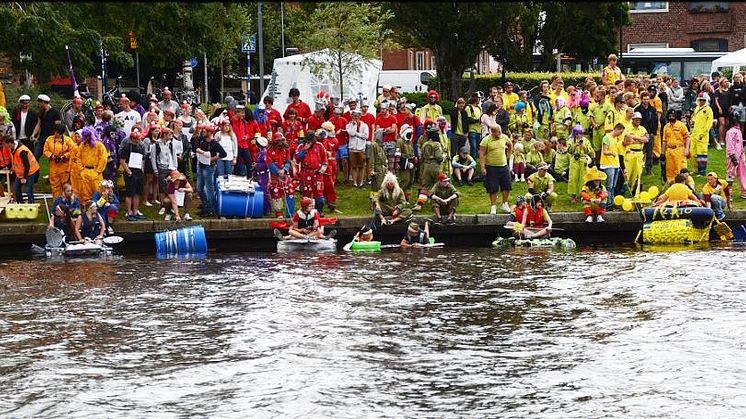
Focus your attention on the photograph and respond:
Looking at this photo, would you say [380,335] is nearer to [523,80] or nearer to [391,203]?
[391,203]

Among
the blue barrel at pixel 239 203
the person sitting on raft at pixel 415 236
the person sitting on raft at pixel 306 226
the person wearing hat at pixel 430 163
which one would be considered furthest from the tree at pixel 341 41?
the person sitting on raft at pixel 306 226

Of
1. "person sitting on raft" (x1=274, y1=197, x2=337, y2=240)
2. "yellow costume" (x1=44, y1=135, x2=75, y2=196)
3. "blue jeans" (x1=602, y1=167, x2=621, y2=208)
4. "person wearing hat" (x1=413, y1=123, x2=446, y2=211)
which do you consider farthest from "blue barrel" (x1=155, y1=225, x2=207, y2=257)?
"blue jeans" (x1=602, y1=167, x2=621, y2=208)

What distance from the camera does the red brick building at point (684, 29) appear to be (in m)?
56.3

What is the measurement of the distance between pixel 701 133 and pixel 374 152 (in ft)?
23.4

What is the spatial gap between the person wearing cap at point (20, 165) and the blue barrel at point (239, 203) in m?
3.69

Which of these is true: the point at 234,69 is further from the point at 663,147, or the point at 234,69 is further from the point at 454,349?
the point at 454,349

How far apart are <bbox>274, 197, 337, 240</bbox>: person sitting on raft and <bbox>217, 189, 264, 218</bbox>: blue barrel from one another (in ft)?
2.79

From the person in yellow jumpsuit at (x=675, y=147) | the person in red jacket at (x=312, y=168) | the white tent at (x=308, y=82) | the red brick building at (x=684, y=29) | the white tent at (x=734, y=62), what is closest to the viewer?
the person in red jacket at (x=312, y=168)

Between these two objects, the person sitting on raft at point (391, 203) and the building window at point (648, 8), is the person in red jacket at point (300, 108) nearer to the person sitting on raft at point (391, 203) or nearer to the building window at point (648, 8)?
the person sitting on raft at point (391, 203)

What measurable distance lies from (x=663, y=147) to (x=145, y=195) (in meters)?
11.0

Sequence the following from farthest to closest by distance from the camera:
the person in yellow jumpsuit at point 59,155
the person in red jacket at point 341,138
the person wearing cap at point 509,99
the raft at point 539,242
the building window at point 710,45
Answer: the building window at point 710,45
the person wearing cap at point 509,99
the person in red jacket at point 341,138
the raft at point 539,242
the person in yellow jumpsuit at point 59,155

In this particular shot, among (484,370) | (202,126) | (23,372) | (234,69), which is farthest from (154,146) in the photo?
(234,69)

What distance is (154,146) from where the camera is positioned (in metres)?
25.0

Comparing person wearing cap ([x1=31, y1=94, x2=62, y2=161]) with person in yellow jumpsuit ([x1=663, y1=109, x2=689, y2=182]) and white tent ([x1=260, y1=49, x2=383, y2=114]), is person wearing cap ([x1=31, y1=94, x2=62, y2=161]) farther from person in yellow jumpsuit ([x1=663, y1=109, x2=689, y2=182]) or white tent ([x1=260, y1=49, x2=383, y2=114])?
white tent ([x1=260, y1=49, x2=383, y2=114])
